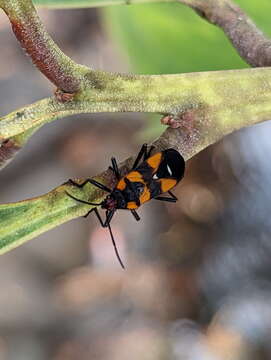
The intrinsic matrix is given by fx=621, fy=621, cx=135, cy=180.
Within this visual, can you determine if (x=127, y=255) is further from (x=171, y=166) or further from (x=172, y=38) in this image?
(x=171, y=166)

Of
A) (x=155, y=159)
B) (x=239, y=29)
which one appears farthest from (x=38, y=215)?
(x=239, y=29)

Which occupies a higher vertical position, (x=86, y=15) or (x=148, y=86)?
(x=148, y=86)

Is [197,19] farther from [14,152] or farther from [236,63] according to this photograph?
[14,152]

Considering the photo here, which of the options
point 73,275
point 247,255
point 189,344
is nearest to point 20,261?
point 73,275

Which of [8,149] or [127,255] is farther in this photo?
[127,255]

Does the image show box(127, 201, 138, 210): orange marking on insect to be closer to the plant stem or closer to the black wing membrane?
the black wing membrane

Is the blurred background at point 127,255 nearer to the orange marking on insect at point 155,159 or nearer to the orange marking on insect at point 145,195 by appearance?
the orange marking on insect at point 145,195

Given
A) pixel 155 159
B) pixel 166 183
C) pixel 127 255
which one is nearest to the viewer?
pixel 155 159

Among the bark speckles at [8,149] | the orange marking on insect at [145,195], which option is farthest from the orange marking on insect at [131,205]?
the bark speckles at [8,149]
